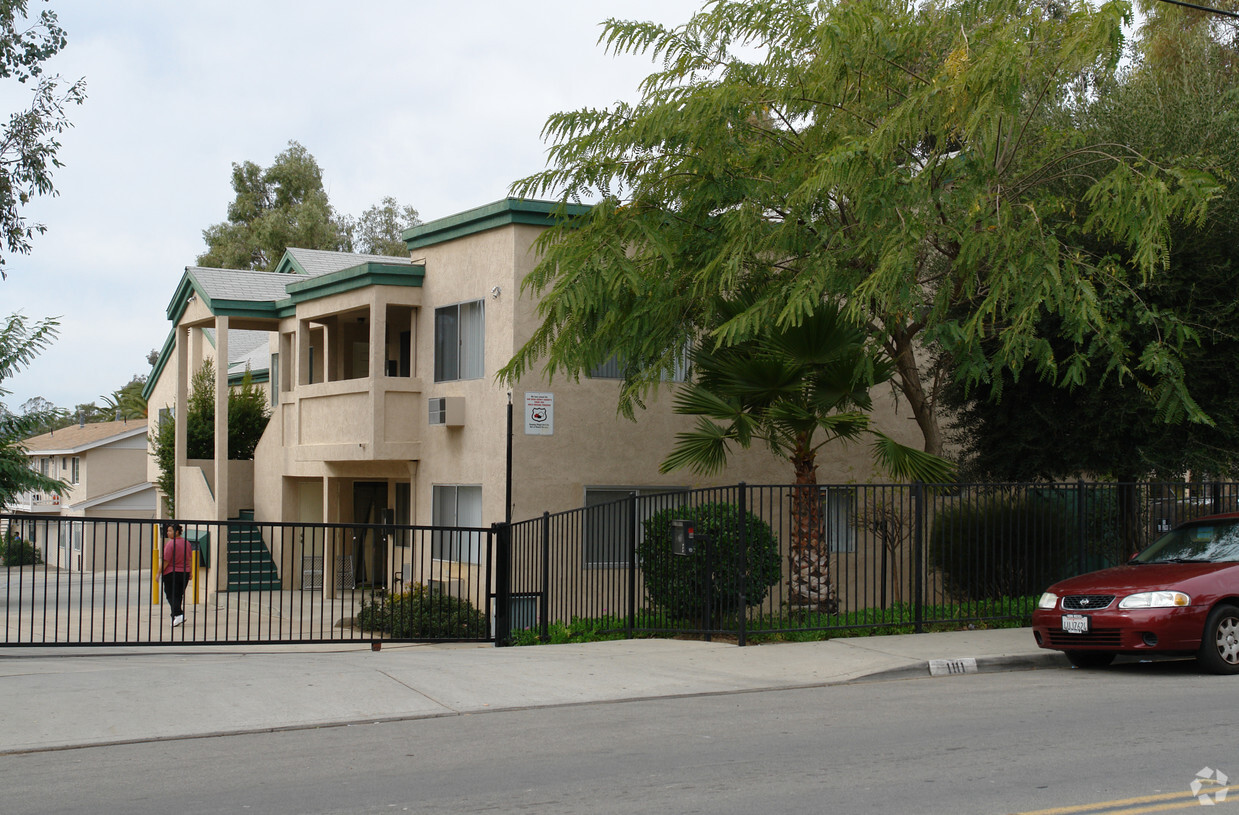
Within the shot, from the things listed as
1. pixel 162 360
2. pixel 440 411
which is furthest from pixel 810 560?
pixel 162 360

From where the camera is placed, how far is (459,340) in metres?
20.0

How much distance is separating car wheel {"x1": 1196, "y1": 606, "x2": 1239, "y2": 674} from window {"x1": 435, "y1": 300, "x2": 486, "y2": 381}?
11.9 metres

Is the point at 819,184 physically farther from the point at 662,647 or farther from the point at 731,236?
the point at 662,647

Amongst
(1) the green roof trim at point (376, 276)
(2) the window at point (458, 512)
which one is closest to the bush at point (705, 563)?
(2) the window at point (458, 512)

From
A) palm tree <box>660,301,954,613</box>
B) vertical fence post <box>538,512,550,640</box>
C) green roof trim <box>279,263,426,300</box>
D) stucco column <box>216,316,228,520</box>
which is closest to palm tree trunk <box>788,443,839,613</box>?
palm tree <box>660,301,954,613</box>

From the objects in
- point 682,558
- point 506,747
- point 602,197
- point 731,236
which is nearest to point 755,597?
point 682,558

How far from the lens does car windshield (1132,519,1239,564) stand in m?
11.6

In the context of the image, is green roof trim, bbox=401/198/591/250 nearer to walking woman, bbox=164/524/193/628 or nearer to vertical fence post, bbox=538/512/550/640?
vertical fence post, bbox=538/512/550/640

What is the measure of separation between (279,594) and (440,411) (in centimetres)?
Answer: 407

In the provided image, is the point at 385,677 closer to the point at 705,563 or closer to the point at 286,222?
the point at 705,563

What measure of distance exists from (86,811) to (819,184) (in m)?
9.25

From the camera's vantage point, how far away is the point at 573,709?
991 centimetres

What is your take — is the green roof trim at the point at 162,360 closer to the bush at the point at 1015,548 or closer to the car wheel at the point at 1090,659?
the bush at the point at 1015,548

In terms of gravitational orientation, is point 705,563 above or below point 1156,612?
above
